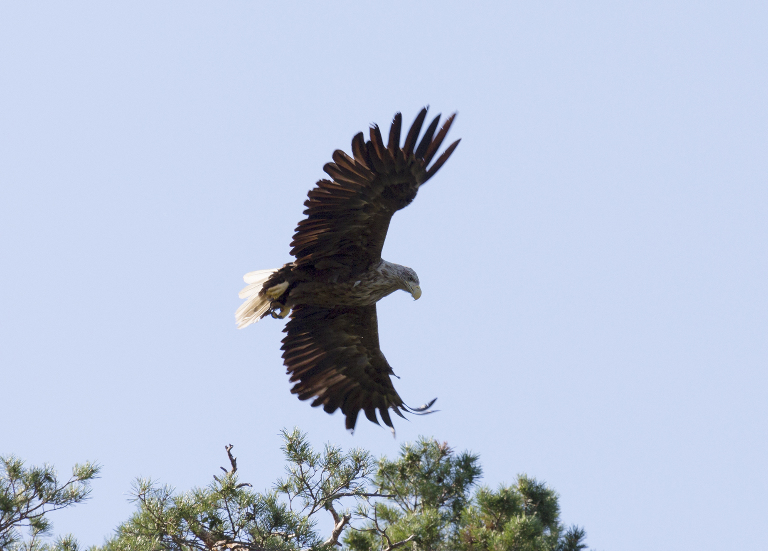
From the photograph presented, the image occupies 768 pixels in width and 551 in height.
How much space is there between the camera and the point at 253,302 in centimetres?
657

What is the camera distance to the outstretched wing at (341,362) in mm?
6781

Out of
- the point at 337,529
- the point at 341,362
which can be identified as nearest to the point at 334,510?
the point at 337,529

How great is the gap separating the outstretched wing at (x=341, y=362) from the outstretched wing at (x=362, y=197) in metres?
0.77

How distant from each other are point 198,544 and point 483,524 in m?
2.35

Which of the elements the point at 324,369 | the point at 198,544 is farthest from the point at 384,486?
the point at 198,544

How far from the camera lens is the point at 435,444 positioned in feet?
20.2

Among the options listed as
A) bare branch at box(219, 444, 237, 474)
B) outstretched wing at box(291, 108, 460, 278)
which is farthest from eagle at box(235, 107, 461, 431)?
bare branch at box(219, 444, 237, 474)

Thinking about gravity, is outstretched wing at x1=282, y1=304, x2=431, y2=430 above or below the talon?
below

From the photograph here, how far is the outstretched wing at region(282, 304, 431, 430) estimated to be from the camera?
22.2 ft

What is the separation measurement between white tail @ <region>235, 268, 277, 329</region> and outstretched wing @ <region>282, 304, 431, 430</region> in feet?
1.00

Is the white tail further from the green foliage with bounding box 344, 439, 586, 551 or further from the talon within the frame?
the green foliage with bounding box 344, 439, 586, 551

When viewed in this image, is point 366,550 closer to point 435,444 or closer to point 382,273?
point 435,444

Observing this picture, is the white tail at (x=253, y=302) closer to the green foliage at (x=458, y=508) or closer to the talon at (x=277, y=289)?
the talon at (x=277, y=289)

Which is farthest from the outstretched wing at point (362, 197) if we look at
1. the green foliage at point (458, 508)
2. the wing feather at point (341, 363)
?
the green foliage at point (458, 508)
